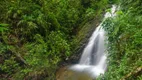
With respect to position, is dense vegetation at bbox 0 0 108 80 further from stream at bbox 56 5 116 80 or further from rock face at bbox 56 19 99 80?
stream at bbox 56 5 116 80

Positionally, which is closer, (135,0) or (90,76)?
(90,76)

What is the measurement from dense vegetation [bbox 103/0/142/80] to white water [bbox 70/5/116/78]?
1582 mm

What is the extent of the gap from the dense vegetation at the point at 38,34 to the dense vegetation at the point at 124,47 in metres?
2.52

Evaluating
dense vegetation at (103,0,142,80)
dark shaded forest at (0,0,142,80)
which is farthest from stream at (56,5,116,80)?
dense vegetation at (103,0,142,80)

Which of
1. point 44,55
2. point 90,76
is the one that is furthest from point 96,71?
point 44,55

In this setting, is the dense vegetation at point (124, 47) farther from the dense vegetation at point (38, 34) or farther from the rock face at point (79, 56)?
the dense vegetation at point (38, 34)

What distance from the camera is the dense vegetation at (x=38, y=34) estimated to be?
25.7 ft

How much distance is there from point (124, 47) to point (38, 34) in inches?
157

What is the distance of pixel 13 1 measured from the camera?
395 inches

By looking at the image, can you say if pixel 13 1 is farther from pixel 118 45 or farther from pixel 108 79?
pixel 108 79

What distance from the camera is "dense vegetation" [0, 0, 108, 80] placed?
309 inches

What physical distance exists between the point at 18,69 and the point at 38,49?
0.97 metres

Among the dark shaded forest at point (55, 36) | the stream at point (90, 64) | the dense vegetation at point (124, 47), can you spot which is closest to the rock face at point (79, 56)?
the stream at point (90, 64)

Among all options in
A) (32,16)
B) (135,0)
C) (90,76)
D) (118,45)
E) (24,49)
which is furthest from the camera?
(32,16)
